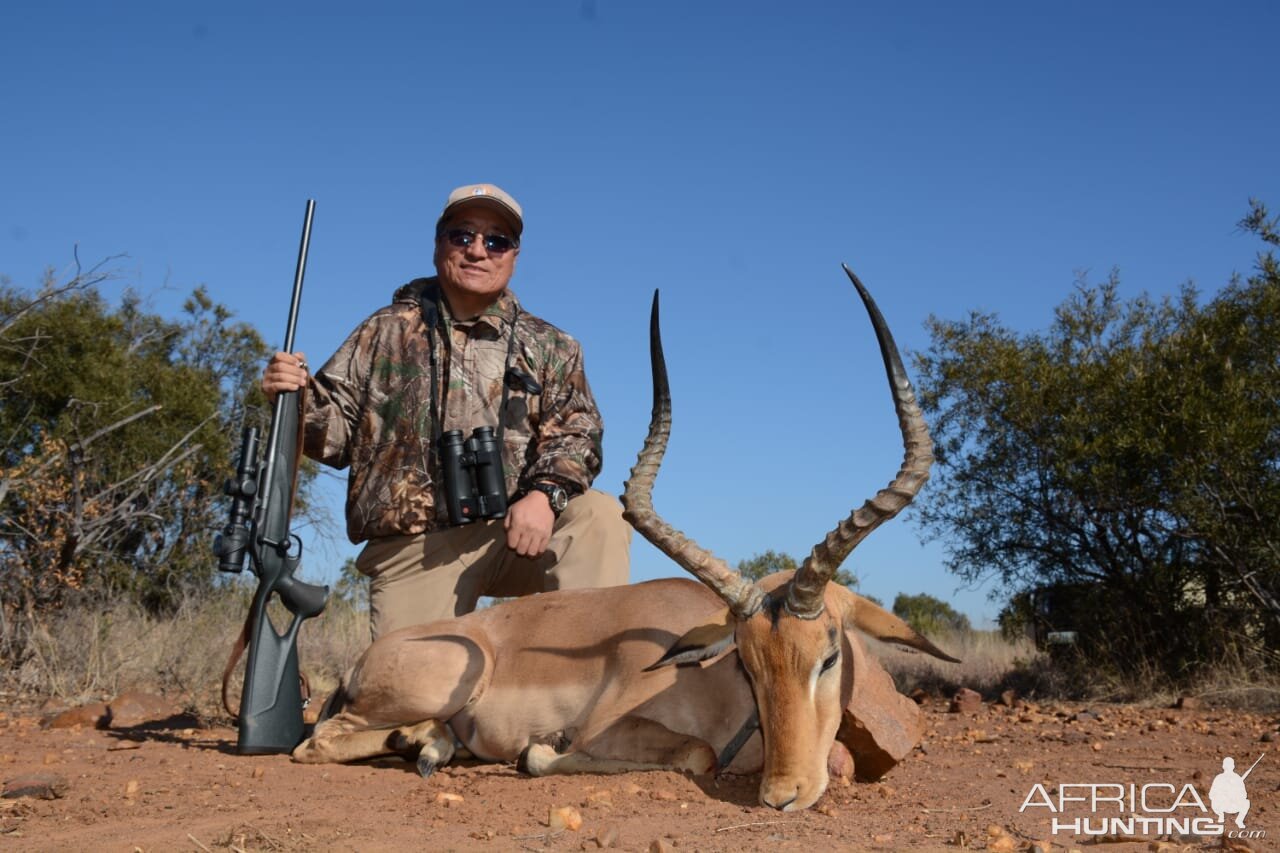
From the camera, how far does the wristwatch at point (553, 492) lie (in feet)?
21.4

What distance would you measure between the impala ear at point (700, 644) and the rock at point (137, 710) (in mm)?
3871

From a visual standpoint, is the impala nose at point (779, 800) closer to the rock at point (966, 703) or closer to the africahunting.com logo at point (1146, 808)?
the africahunting.com logo at point (1146, 808)

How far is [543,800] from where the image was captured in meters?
4.43

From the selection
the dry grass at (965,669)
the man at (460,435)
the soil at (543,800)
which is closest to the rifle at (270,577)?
the soil at (543,800)

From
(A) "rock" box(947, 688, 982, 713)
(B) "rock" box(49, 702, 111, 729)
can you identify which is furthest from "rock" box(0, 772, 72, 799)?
(A) "rock" box(947, 688, 982, 713)

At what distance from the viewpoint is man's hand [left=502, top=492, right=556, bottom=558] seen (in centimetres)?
631

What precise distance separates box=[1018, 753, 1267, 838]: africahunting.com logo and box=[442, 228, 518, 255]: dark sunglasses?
4.30 meters

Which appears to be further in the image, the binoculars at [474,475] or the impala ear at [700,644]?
the binoculars at [474,475]

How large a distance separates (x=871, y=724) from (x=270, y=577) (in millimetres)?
3099

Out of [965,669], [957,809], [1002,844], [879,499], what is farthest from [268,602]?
[965,669]

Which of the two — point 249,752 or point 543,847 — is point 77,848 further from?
point 249,752

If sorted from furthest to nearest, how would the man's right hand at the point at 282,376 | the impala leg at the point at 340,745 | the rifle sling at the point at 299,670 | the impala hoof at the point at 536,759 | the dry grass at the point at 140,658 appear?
1. the dry grass at the point at 140,658
2. the man's right hand at the point at 282,376
3. the rifle sling at the point at 299,670
4. the impala leg at the point at 340,745
5. the impala hoof at the point at 536,759

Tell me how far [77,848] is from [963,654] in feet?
33.6

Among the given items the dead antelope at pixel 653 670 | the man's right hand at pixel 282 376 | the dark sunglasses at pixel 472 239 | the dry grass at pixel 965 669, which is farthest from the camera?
the dry grass at pixel 965 669
